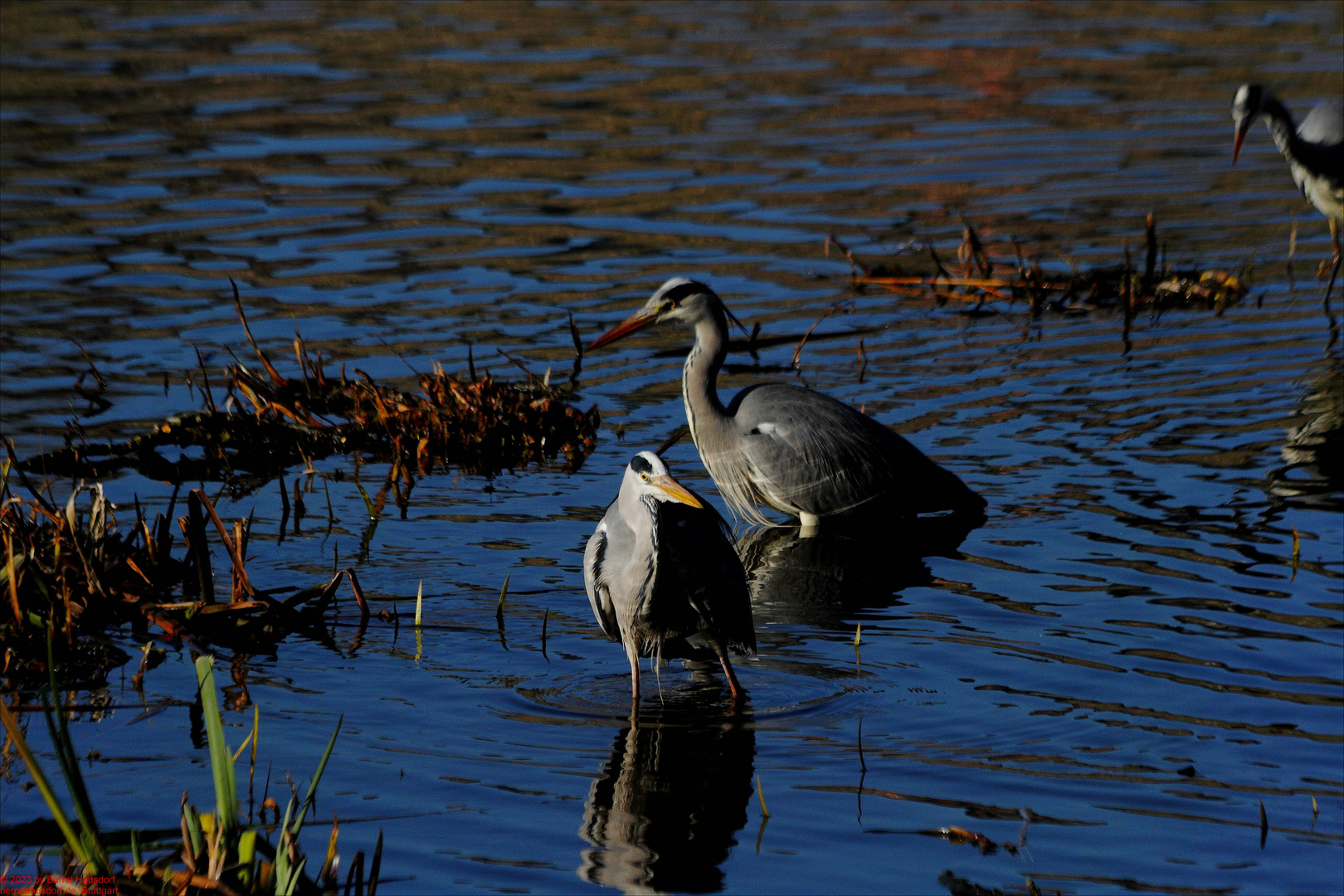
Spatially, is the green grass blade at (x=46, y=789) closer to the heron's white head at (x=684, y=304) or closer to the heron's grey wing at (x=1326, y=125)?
the heron's white head at (x=684, y=304)

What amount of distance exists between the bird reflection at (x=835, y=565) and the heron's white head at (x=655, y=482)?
1.39 meters

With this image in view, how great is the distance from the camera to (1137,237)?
48.6ft

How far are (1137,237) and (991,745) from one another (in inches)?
383

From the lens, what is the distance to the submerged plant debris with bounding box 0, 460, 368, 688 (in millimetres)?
6777

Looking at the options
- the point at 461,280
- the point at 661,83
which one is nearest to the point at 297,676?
the point at 461,280

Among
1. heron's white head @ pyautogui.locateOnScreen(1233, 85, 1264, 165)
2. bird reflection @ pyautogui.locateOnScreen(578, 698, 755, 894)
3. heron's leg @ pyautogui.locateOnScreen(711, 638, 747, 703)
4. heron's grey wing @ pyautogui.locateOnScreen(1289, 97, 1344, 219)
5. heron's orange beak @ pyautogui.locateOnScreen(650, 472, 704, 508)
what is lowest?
bird reflection @ pyautogui.locateOnScreen(578, 698, 755, 894)

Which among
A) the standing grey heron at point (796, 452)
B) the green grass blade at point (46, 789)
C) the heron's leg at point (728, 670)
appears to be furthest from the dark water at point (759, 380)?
→ the green grass blade at point (46, 789)

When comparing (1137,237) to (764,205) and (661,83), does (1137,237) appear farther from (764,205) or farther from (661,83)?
(661,83)

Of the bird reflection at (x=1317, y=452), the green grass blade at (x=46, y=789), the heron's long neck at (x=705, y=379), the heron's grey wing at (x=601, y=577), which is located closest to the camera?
the green grass blade at (x=46, y=789)

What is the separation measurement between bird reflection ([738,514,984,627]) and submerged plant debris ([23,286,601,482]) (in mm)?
1590

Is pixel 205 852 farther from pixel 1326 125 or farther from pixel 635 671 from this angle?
pixel 1326 125

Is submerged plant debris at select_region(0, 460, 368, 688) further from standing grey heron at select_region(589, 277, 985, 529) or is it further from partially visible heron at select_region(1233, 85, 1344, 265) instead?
partially visible heron at select_region(1233, 85, 1344, 265)

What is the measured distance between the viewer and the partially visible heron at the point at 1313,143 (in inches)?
521

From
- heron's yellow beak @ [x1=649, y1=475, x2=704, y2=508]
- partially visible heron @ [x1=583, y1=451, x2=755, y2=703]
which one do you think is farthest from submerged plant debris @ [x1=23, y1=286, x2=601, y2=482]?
heron's yellow beak @ [x1=649, y1=475, x2=704, y2=508]
